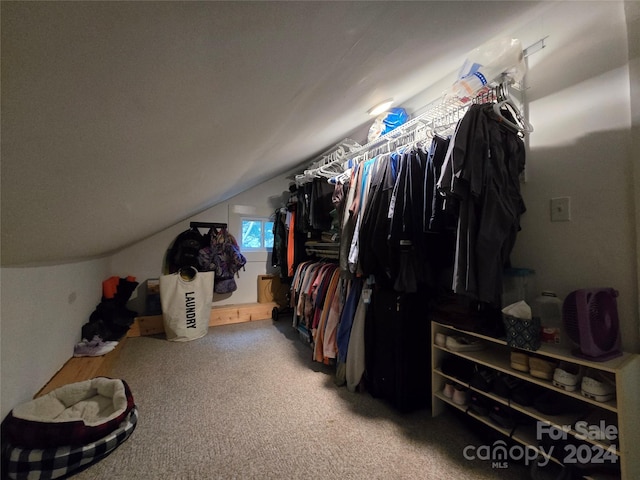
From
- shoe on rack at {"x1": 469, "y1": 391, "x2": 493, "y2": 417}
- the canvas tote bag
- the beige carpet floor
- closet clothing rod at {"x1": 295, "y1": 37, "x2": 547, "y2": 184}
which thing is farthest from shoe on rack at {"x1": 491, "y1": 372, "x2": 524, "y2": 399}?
the canvas tote bag

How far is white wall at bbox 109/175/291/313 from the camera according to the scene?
3.15 m

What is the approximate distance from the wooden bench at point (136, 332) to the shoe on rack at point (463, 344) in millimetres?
2358

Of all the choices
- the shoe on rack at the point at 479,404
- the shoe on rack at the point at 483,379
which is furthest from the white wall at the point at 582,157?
the shoe on rack at the point at 479,404

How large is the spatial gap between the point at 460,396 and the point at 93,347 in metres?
2.75

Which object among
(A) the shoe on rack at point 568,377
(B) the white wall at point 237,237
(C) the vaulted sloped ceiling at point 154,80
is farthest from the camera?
(B) the white wall at point 237,237

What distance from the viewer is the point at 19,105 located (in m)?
0.36

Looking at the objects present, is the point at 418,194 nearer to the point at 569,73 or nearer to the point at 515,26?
the point at 569,73

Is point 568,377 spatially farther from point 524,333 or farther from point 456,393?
point 456,393

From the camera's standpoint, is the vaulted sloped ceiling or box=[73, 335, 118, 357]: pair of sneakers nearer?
the vaulted sloped ceiling

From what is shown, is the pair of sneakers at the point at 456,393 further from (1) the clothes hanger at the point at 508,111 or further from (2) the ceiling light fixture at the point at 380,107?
(2) the ceiling light fixture at the point at 380,107

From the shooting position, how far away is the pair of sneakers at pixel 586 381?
0.94 m

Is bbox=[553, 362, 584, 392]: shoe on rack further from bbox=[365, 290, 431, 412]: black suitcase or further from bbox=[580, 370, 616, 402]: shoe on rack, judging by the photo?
bbox=[365, 290, 431, 412]: black suitcase

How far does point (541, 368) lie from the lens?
108cm

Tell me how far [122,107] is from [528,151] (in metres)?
1.85
